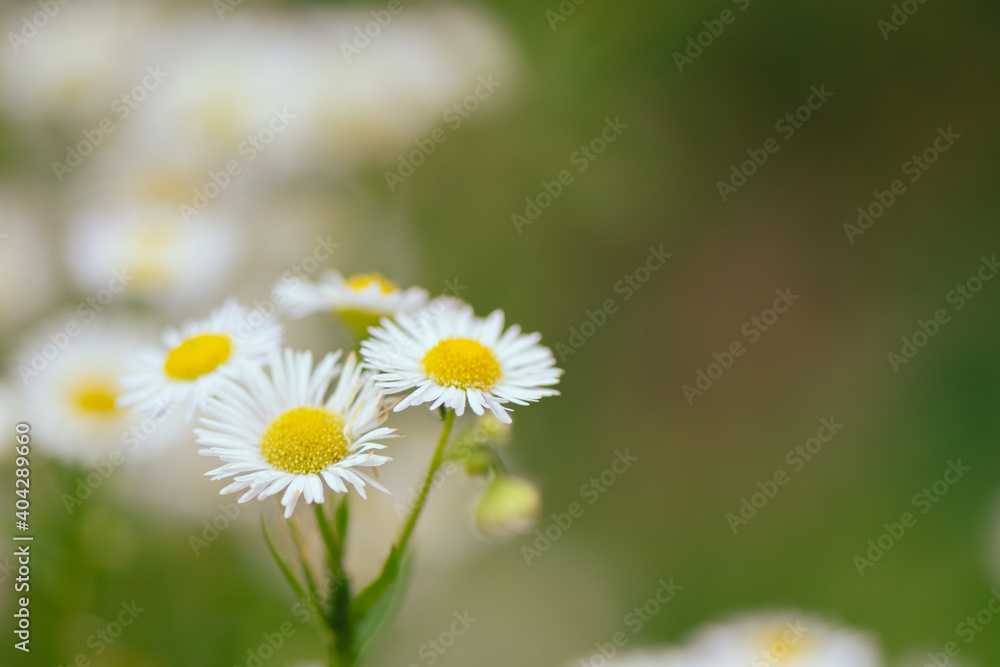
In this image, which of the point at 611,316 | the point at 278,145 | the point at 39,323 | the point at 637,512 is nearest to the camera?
the point at 39,323

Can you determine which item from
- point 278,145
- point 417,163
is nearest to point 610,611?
point 417,163

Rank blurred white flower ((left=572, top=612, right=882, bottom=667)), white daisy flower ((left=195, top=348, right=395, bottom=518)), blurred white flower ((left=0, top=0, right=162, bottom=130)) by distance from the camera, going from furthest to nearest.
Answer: blurred white flower ((left=0, top=0, right=162, bottom=130)) → blurred white flower ((left=572, top=612, right=882, bottom=667)) → white daisy flower ((left=195, top=348, right=395, bottom=518))

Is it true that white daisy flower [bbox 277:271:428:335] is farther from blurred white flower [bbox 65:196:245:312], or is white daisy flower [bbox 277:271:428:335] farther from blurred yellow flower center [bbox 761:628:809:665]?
blurred white flower [bbox 65:196:245:312]

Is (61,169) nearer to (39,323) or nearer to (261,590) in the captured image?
(39,323)
